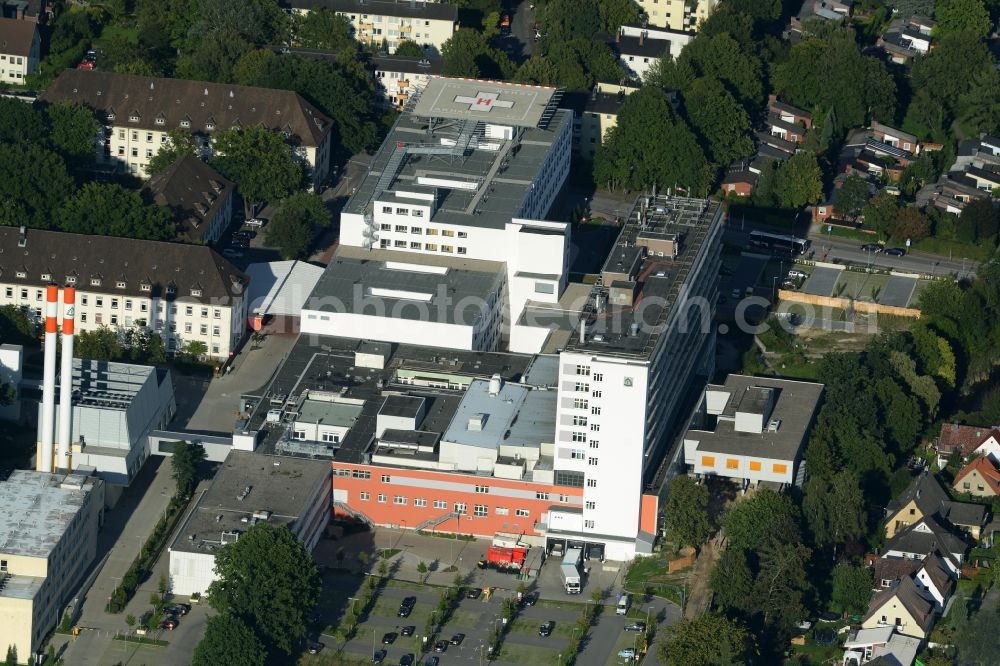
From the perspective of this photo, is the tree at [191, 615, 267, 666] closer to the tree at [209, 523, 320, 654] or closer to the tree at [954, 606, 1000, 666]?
the tree at [209, 523, 320, 654]

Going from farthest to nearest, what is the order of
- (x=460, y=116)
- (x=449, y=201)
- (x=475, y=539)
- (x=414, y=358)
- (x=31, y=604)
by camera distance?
(x=460, y=116), (x=449, y=201), (x=414, y=358), (x=475, y=539), (x=31, y=604)

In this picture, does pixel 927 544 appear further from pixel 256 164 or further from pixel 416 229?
pixel 256 164

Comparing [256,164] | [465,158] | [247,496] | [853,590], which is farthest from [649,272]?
[256,164]

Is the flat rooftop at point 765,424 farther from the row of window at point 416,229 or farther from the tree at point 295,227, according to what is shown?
the tree at point 295,227

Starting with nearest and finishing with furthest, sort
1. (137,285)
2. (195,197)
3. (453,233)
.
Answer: (137,285) < (453,233) < (195,197)

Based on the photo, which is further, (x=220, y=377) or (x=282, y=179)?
(x=282, y=179)

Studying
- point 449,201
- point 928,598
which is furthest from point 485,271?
point 928,598

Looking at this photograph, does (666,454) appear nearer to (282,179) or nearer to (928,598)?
(928,598)
